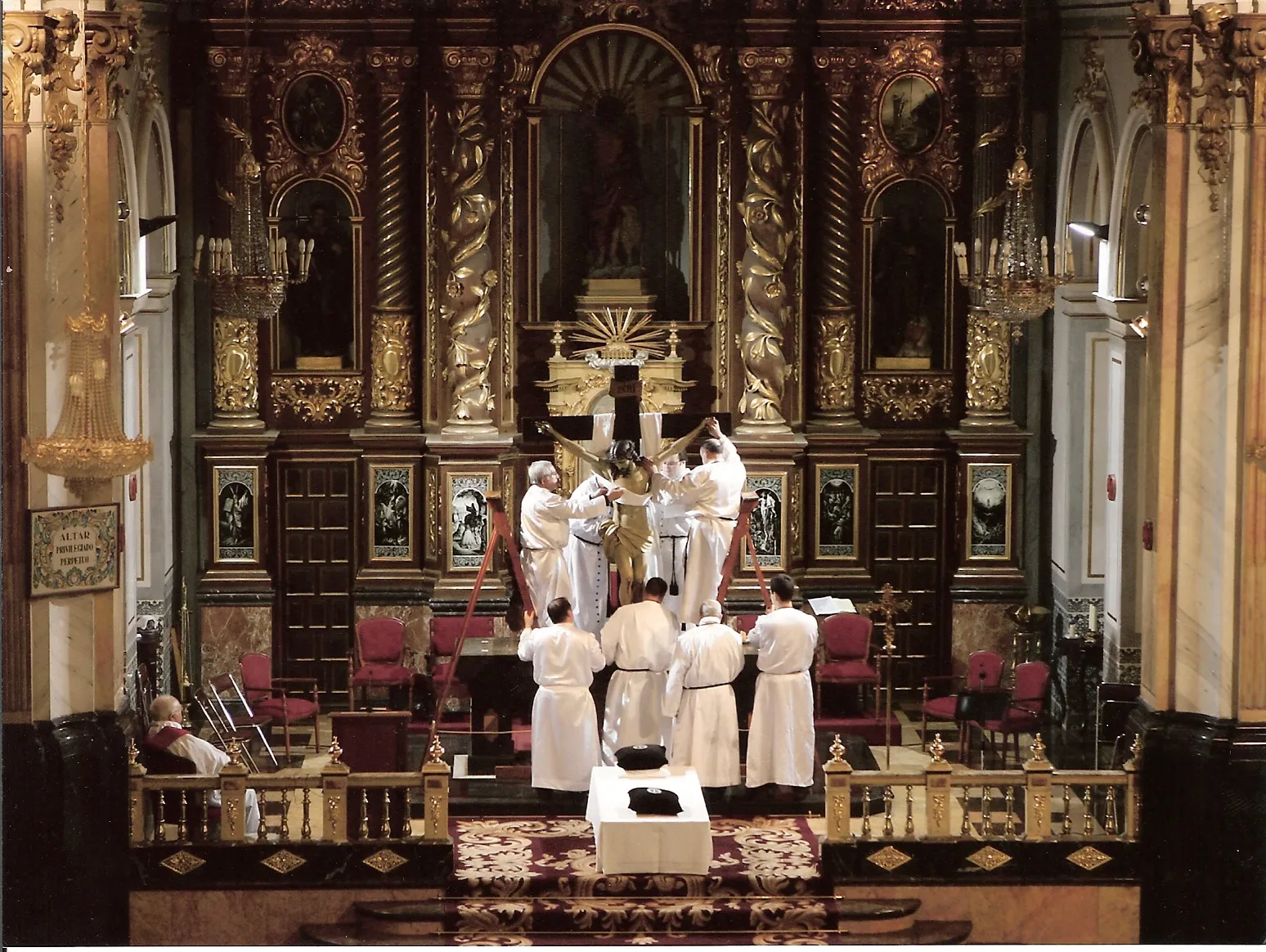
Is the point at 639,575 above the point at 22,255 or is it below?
below

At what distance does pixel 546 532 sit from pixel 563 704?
5.28ft

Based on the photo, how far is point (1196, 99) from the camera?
1605 centimetres

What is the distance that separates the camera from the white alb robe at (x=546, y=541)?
18.4 metres

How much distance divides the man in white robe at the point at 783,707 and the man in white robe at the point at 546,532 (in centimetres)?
164

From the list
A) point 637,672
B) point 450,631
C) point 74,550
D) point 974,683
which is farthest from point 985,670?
point 74,550

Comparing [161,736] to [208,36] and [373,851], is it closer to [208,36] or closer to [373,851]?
[373,851]

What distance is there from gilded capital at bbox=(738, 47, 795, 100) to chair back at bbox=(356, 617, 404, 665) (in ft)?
17.1

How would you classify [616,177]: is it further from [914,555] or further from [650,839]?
[650,839]

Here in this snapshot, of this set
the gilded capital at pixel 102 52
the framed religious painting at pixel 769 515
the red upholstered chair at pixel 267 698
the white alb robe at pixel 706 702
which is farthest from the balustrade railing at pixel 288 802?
the framed religious painting at pixel 769 515

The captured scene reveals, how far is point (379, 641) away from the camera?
20.8 m

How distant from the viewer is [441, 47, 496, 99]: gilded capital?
21.2m

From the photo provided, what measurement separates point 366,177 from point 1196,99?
796 cm

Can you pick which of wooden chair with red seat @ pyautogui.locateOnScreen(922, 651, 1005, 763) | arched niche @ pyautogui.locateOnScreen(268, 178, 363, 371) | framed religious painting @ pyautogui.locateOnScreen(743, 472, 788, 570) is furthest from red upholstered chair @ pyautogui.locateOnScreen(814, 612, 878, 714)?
arched niche @ pyautogui.locateOnScreen(268, 178, 363, 371)

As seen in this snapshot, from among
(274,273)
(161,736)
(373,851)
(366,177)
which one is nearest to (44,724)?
(161,736)
